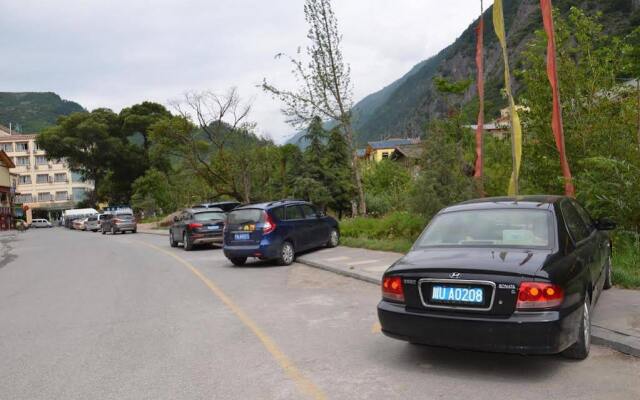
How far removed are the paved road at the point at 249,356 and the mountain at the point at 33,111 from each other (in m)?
171

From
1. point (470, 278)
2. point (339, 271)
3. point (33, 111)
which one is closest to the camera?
point (470, 278)

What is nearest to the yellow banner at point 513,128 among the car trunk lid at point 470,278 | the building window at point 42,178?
the car trunk lid at point 470,278

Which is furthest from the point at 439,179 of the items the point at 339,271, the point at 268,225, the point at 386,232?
the point at 268,225

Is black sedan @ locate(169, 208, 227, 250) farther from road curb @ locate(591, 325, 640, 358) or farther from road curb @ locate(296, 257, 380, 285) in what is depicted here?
road curb @ locate(591, 325, 640, 358)

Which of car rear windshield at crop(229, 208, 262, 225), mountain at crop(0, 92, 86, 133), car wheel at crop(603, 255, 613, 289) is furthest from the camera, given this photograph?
mountain at crop(0, 92, 86, 133)

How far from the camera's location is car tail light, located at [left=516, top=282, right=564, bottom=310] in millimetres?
4355

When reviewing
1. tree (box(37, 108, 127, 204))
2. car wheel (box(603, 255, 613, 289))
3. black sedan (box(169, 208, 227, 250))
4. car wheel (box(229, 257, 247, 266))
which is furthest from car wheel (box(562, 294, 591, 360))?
tree (box(37, 108, 127, 204))

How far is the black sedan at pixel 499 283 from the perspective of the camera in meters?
4.36

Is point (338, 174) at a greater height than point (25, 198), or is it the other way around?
point (338, 174)

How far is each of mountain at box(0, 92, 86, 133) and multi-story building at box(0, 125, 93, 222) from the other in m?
48.1

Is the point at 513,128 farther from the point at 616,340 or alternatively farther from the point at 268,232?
the point at 268,232

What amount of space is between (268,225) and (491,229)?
831cm

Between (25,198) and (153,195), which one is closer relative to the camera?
(153,195)

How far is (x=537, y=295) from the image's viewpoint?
14.3 ft
